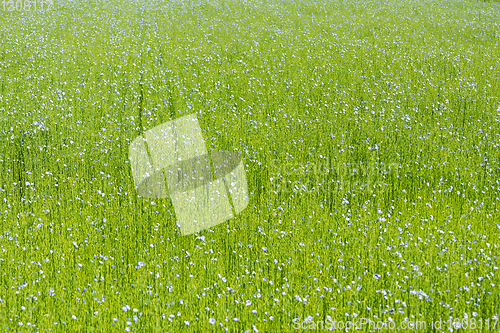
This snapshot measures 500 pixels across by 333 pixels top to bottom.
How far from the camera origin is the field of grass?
5.77 metres

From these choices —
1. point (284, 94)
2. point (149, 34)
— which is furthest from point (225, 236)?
point (149, 34)

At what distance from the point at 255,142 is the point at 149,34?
417 inches

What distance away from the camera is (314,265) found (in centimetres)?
658

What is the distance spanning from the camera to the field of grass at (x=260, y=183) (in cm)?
577

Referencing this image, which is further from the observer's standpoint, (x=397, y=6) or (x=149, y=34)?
(x=397, y=6)

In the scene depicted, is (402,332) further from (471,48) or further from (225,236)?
(471,48)

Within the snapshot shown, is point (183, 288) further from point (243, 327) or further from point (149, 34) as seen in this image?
point (149, 34)

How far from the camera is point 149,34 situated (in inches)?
749

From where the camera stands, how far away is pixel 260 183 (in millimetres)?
9156

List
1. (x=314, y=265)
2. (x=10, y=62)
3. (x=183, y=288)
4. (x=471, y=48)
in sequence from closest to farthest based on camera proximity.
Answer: (x=183, y=288) → (x=314, y=265) → (x=10, y=62) → (x=471, y=48)

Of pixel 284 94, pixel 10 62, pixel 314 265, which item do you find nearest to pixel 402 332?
pixel 314 265

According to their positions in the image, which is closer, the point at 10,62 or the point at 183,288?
the point at 183,288

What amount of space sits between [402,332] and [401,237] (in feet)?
6.75

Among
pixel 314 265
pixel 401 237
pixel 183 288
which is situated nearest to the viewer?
pixel 183 288
